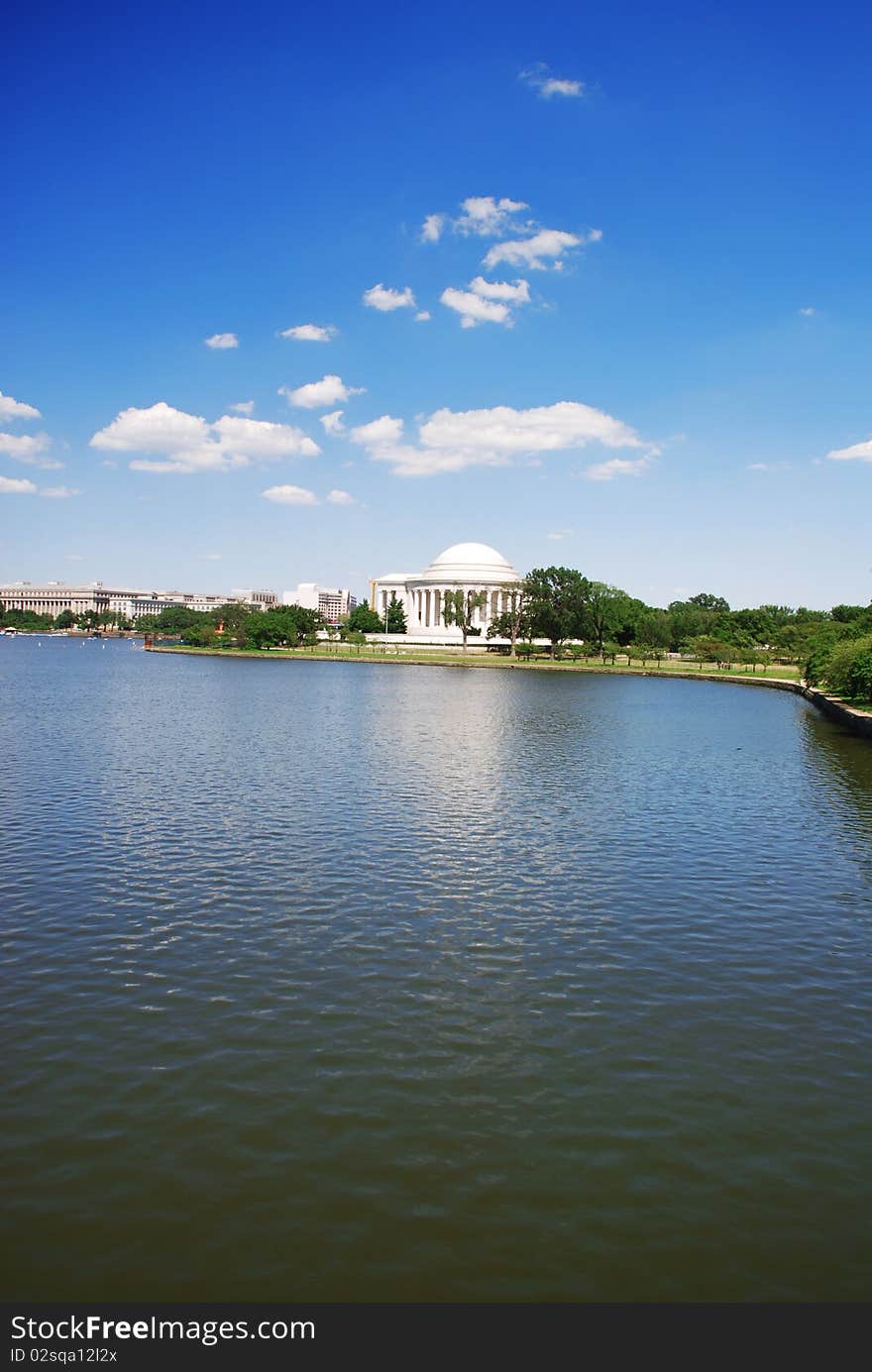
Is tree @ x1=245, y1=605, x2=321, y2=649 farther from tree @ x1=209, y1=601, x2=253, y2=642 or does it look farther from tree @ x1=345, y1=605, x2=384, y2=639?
tree @ x1=345, y1=605, x2=384, y2=639

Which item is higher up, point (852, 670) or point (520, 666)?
point (852, 670)

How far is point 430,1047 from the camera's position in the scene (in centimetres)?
1139

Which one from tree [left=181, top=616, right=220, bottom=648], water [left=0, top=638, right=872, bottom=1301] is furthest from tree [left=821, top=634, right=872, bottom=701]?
tree [left=181, top=616, right=220, bottom=648]

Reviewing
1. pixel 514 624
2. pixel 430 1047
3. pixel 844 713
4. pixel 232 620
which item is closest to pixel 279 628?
pixel 232 620

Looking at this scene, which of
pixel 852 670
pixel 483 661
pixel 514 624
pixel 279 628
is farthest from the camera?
pixel 279 628

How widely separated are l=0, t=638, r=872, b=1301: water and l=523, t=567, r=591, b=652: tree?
361ft

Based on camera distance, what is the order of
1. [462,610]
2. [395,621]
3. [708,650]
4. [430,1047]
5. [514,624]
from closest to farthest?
[430,1047]
[708,650]
[514,624]
[462,610]
[395,621]

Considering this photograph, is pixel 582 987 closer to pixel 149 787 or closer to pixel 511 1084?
pixel 511 1084

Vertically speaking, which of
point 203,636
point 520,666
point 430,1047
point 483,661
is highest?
point 203,636

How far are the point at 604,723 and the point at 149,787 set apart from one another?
31.7 meters

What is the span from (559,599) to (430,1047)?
12944 cm

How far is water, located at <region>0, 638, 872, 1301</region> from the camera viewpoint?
786cm

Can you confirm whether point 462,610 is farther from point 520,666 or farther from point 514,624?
point 520,666

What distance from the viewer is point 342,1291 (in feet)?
24.1
